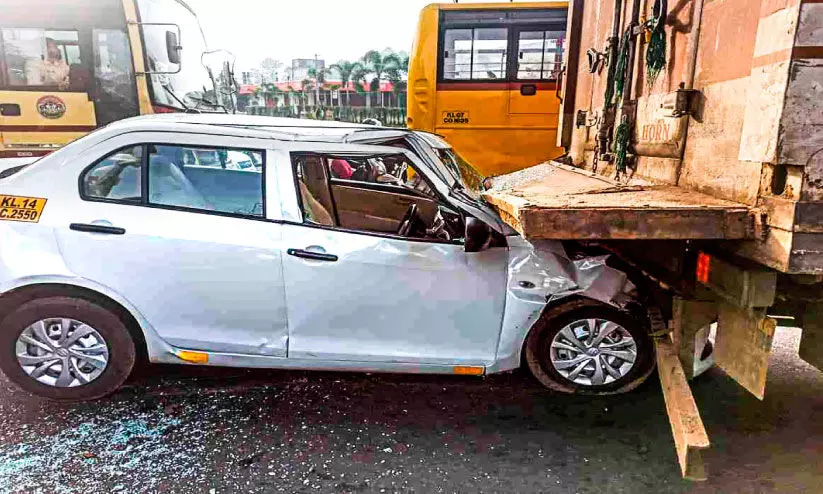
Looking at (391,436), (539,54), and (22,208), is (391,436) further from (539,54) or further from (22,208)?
(539,54)

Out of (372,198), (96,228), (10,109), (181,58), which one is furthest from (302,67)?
(96,228)

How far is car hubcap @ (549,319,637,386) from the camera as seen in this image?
10.8ft

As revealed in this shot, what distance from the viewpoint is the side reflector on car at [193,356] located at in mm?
3250

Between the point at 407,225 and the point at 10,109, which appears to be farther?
the point at 10,109

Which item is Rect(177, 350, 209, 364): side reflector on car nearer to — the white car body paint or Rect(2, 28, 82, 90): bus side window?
the white car body paint

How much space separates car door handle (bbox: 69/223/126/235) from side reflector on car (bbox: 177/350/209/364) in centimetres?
79

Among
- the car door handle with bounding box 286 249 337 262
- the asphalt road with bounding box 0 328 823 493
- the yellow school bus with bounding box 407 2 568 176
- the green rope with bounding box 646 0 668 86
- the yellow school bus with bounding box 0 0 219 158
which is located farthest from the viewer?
the yellow school bus with bounding box 407 2 568 176

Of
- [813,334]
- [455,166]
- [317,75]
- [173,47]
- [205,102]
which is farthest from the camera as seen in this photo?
[317,75]

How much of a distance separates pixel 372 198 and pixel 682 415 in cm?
280

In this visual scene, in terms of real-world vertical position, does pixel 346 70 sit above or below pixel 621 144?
above

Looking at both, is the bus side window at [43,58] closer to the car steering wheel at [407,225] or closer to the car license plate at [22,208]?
the car license plate at [22,208]

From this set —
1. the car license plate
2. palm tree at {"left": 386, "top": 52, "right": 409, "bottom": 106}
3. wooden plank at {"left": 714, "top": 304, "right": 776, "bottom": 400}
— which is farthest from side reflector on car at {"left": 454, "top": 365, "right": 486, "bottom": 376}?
palm tree at {"left": 386, "top": 52, "right": 409, "bottom": 106}

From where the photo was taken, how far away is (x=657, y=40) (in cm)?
294

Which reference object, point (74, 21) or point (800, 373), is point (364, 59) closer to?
point (74, 21)
